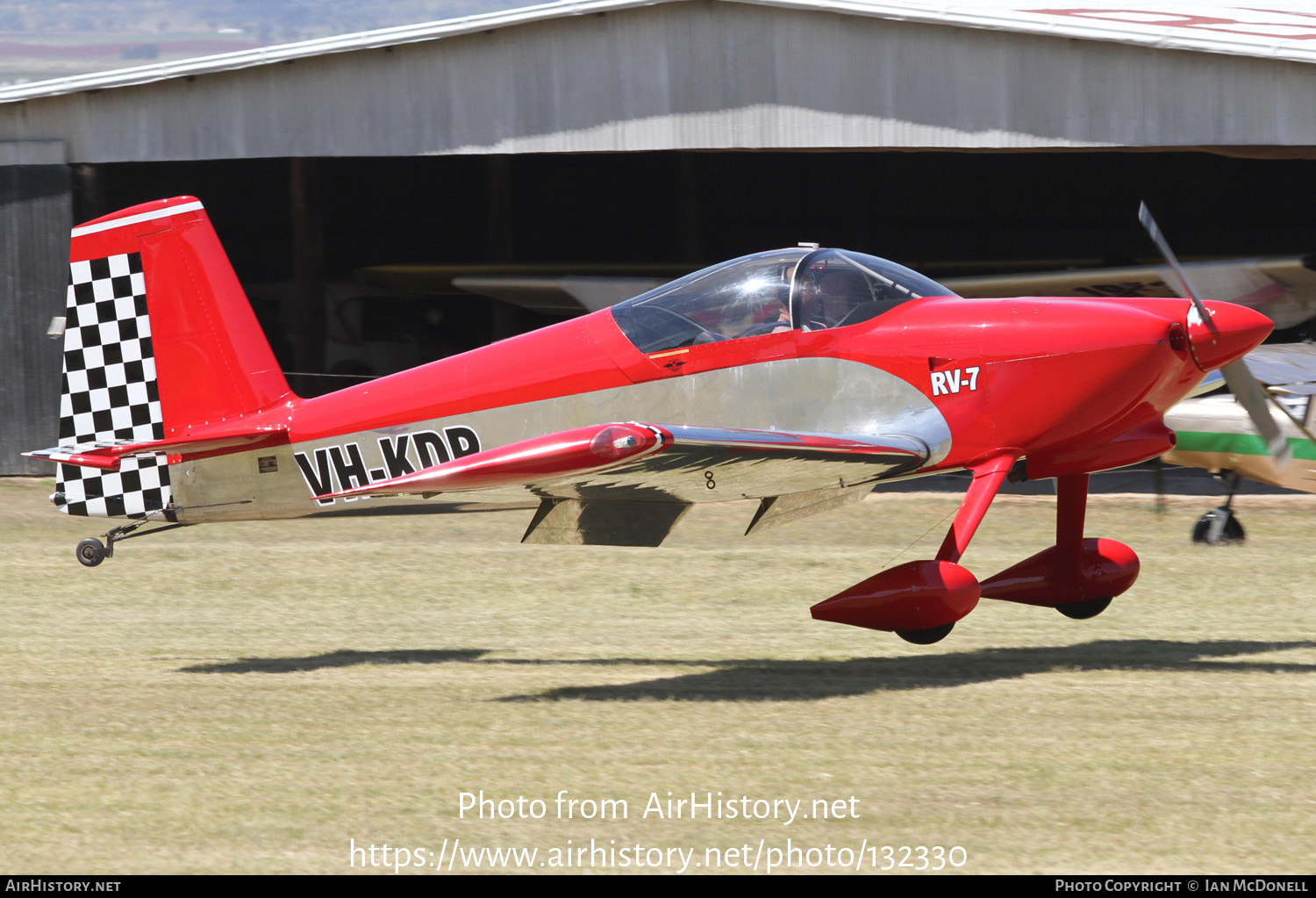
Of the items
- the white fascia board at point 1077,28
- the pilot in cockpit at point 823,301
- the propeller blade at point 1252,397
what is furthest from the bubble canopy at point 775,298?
the white fascia board at point 1077,28

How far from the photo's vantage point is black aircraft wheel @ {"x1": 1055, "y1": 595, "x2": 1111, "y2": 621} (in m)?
8.87

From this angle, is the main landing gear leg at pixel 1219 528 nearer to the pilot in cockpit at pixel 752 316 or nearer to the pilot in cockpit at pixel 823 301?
the pilot in cockpit at pixel 823 301

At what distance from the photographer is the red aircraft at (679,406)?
7.50 meters

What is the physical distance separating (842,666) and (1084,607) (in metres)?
1.80

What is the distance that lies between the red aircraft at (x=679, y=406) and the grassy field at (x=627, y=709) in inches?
31.7

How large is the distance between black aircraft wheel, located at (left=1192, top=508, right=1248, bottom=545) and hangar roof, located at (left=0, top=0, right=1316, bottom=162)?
15.2 feet

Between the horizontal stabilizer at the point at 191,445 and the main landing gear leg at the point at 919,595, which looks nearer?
the main landing gear leg at the point at 919,595

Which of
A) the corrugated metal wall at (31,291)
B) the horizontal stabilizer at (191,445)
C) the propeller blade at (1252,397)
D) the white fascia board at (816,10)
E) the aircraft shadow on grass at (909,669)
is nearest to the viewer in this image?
the aircraft shadow on grass at (909,669)

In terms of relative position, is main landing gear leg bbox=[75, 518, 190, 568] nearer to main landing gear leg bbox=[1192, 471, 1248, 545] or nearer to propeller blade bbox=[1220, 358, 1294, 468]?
propeller blade bbox=[1220, 358, 1294, 468]

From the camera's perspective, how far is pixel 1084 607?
352 inches

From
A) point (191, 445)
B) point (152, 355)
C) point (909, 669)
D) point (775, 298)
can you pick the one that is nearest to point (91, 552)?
point (191, 445)

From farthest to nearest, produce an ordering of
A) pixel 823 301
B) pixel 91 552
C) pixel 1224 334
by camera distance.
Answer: pixel 91 552 → pixel 823 301 → pixel 1224 334

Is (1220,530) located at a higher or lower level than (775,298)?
lower

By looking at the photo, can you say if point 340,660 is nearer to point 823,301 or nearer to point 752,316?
point 752,316
